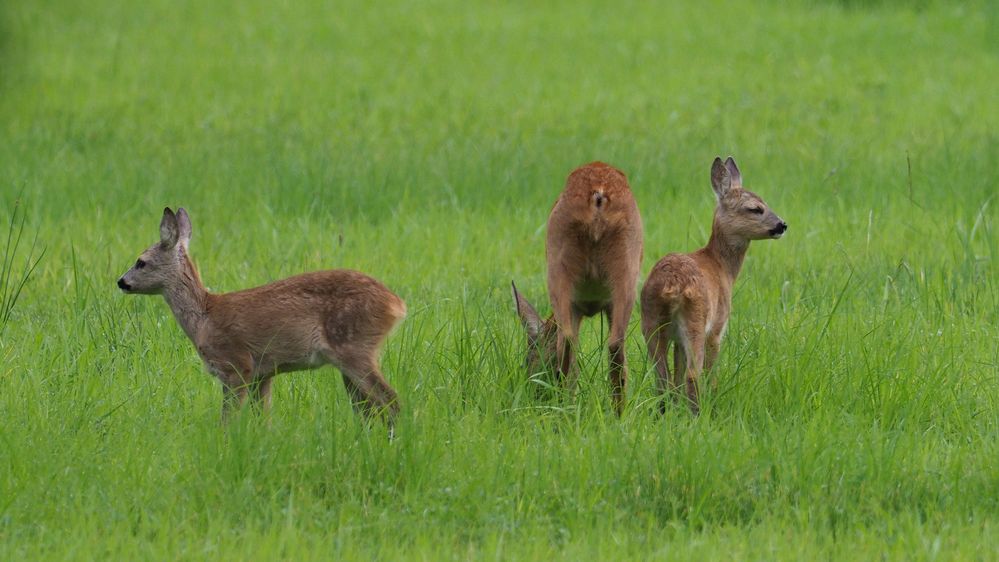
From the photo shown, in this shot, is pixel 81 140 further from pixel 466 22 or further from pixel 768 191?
pixel 466 22

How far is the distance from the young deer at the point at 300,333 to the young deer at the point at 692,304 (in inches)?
43.9

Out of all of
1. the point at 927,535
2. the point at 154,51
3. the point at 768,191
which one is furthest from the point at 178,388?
the point at 154,51

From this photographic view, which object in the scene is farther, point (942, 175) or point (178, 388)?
point (942, 175)

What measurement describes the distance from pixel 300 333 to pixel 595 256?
1.29 metres

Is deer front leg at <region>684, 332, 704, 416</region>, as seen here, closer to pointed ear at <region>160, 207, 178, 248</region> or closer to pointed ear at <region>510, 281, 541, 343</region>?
pointed ear at <region>510, 281, 541, 343</region>

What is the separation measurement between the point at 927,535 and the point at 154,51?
1568cm

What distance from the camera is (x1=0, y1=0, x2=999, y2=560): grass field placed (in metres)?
5.90

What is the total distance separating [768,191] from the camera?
12055 millimetres

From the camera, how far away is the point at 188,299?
7.09m

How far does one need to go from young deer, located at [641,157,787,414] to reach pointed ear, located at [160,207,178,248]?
6.91 ft

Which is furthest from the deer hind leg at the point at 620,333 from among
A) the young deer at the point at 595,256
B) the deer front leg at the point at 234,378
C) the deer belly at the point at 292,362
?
the deer front leg at the point at 234,378

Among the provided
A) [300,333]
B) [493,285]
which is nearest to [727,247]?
[493,285]

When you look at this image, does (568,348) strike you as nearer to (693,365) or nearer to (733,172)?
(693,365)

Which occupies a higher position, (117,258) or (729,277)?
(729,277)
